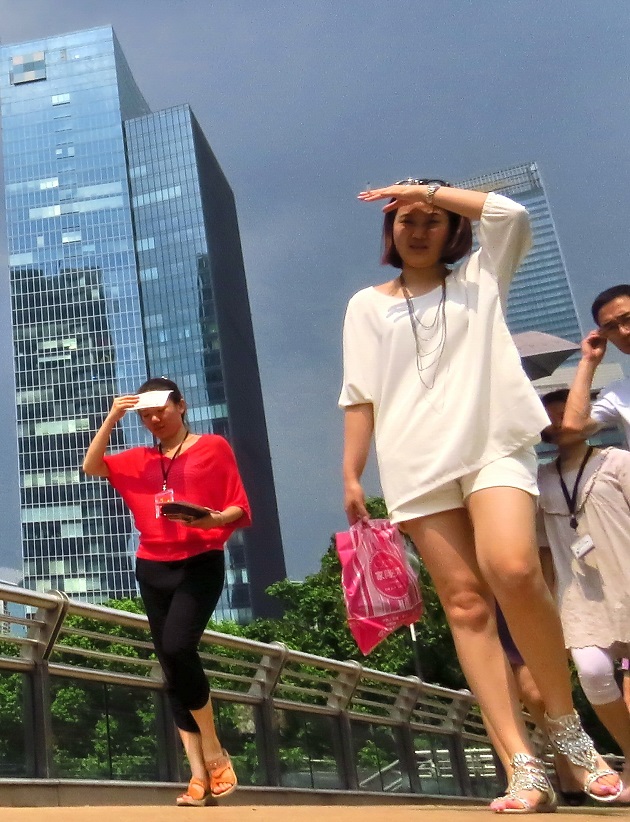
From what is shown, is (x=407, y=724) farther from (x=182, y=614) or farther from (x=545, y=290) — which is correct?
(x=545, y=290)

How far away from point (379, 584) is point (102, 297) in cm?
10612

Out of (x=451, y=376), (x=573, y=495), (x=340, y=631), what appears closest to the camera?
(x=451, y=376)

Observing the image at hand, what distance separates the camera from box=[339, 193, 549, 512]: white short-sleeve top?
330cm

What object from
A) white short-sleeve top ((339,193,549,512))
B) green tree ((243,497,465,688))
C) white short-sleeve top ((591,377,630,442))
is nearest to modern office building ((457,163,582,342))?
green tree ((243,497,465,688))

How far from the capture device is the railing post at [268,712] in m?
7.38

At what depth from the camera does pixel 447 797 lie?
10398 millimetres

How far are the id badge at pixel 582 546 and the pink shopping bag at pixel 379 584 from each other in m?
0.91

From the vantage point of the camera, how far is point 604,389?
192 inches

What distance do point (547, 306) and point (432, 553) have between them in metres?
173

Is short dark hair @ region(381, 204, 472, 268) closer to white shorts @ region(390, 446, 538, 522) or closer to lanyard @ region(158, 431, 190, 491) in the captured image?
white shorts @ region(390, 446, 538, 522)

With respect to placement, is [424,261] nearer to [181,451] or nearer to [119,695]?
[181,451]

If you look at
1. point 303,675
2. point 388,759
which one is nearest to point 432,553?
point 303,675

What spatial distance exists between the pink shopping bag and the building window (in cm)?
12585

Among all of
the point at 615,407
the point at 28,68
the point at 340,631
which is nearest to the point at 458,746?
the point at 615,407
